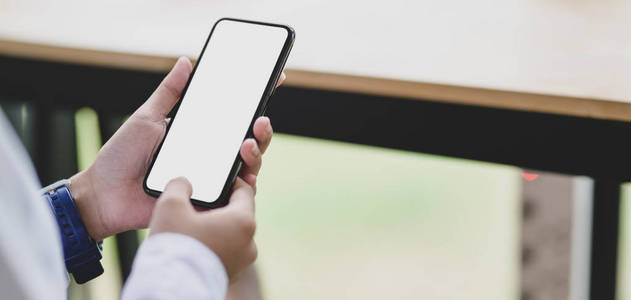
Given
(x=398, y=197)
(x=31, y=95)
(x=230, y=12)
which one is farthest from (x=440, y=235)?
(x=31, y=95)

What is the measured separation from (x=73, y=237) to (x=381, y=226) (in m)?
0.93

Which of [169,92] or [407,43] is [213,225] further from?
[407,43]

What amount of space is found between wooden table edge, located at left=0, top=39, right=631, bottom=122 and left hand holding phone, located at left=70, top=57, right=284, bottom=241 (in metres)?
0.10

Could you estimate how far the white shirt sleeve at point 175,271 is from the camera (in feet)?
1.12

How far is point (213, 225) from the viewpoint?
1.29 ft

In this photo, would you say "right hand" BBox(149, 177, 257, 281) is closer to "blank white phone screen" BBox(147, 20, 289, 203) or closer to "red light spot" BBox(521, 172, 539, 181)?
"blank white phone screen" BBox(147, 20, 289, 203)

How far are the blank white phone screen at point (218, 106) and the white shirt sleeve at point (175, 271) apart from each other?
120 millimetres

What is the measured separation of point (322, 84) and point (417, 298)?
800 mm

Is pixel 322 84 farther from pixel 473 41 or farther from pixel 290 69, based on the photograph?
pixel 473 41

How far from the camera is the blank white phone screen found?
0.50 m

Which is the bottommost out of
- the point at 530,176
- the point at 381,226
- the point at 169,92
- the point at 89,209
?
the point at 381,226

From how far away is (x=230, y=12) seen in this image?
29.8 inches

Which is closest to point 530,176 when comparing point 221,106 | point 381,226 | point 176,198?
point 381,226

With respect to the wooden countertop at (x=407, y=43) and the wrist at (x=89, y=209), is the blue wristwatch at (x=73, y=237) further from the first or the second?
the wooden countertop at (x=407, y=43)
